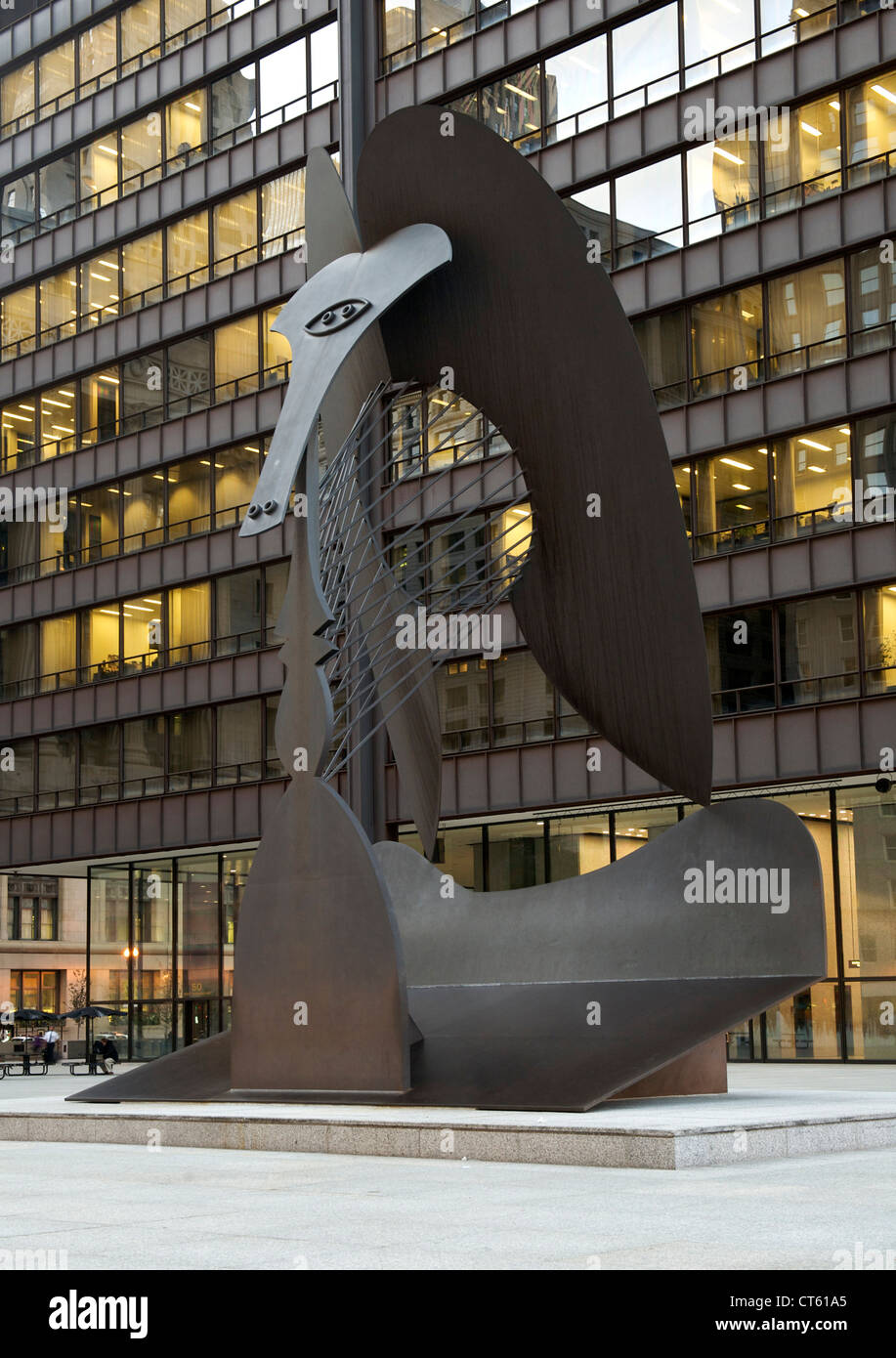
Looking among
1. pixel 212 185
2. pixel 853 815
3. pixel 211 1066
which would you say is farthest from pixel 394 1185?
pixel 212 185

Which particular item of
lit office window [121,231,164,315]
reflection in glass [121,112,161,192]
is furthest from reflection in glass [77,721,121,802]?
reflection in glass [121,112,161,192]

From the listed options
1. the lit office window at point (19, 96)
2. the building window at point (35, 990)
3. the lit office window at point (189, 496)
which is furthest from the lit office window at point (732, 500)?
the building window at point (35, 990)

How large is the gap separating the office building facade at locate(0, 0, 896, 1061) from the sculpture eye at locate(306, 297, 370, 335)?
669cm

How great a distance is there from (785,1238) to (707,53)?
29991mm

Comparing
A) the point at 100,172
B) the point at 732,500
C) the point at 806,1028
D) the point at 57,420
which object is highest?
the point at 100,172

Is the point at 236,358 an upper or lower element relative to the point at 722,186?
lower

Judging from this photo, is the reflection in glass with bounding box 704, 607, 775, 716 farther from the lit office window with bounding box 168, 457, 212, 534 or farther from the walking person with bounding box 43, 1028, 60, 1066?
the walking person with bounding box 43, 1028, 60, 1066

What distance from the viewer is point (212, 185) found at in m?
42.7

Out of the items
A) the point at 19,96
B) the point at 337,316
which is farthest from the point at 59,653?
the point at 337,316

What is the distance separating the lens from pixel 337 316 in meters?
15.4

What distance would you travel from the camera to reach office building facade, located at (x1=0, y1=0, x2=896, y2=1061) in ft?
100

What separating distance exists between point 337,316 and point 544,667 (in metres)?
4.29

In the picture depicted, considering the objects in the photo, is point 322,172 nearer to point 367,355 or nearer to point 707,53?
point 367,355

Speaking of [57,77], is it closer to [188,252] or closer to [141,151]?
[141,151]
